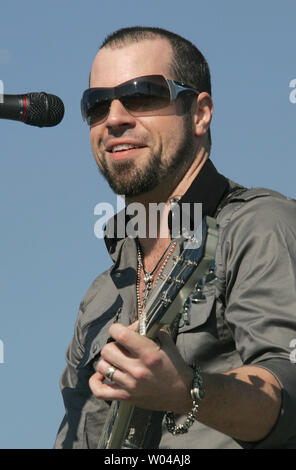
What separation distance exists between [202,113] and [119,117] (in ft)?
2.23

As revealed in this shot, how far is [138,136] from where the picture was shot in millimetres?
5016

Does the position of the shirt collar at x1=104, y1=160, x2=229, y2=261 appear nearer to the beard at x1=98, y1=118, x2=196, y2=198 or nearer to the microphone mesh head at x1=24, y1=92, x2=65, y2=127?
the beard at x1=98, y1=118, x2=196, y2=198

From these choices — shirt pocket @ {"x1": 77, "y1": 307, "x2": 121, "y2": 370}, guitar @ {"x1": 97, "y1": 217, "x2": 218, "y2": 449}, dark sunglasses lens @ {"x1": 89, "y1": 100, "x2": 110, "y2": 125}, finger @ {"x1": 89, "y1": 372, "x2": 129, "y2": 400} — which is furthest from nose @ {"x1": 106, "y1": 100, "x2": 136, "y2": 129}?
finger @ {"x1": 89, "y1": 372, "x2": 129, "y2": 400}

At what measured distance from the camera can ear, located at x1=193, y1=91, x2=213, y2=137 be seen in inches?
212

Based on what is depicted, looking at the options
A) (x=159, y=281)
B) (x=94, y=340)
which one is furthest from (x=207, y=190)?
(x=159, y=281)

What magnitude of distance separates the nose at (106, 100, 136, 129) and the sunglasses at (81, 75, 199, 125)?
26mm

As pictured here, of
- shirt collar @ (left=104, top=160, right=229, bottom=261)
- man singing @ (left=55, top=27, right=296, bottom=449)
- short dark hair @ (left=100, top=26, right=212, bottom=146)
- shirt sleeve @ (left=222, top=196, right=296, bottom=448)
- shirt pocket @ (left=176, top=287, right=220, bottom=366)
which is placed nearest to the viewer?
man singing @ (left=55, top=27, right=296, bottom=449)

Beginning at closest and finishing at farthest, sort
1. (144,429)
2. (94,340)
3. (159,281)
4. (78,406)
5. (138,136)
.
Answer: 1. (159,281)
2. (144,429)
3. (138,136)
4. (94,340)
5. (78,406)

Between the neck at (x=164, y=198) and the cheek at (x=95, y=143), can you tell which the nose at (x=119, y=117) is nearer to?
the cheek at (x=95, y=143)

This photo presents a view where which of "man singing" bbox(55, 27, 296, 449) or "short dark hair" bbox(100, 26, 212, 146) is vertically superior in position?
"short dark hair" bbox(100, 26, 212, 146)

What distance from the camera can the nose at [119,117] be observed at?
5.05 m

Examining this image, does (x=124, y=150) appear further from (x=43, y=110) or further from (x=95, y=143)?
(x=43, y=110)
